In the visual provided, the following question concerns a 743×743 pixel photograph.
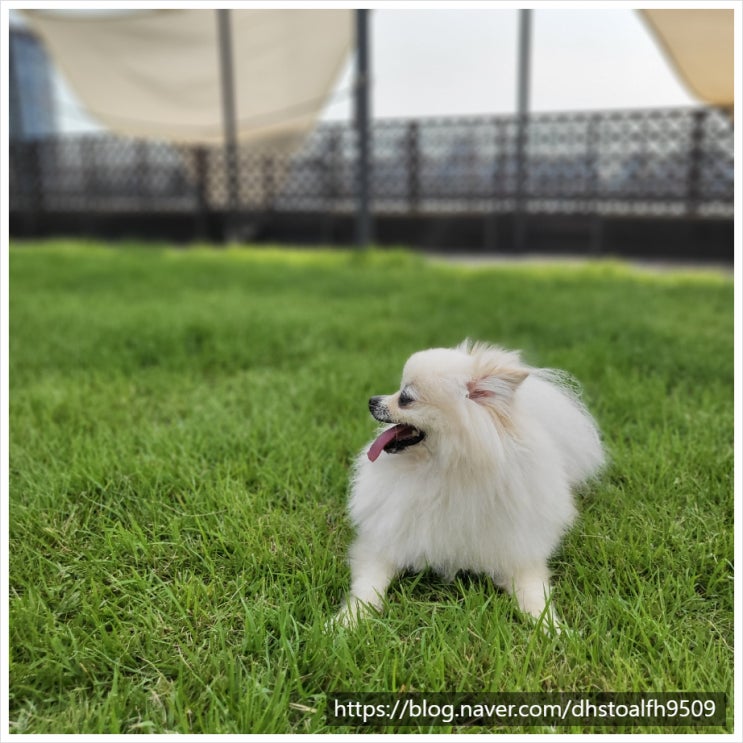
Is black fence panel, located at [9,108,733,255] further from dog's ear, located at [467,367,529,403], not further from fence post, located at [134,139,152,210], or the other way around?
dog's ear, located at [467,367,529,403]

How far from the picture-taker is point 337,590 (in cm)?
132

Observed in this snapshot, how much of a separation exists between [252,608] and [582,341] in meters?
2.23

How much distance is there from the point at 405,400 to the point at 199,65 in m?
8.36

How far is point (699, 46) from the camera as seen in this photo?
5.09 meters

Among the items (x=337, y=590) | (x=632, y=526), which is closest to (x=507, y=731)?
(x=337, y=590)

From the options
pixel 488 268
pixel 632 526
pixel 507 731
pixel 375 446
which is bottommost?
pixel 507 731

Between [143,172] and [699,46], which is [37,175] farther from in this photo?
[699,46]

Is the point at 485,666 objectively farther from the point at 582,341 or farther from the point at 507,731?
the point at 582,341

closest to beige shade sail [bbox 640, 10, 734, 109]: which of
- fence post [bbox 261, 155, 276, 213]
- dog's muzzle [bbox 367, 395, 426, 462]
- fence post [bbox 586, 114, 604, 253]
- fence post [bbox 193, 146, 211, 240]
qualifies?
fence post [bbox 586, 114, 604, 253]

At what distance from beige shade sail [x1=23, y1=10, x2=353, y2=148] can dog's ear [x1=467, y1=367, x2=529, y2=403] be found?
23.9 feet

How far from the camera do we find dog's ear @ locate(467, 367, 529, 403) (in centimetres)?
119

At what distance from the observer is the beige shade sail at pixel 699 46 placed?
4.68 m

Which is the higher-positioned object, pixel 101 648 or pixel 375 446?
pixel 375 446

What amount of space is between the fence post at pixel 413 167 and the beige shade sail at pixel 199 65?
111cm
